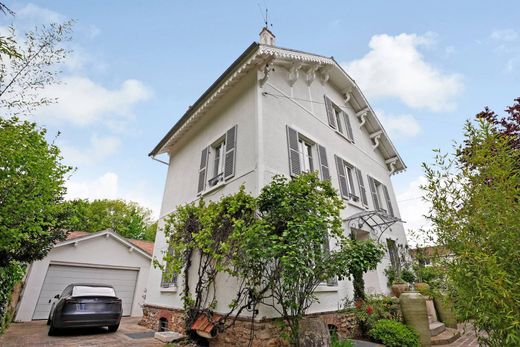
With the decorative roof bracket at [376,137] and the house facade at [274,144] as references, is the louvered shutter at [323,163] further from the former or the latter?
the decorative roof bracket at [376,137]

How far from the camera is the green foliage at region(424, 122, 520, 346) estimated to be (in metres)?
2.19

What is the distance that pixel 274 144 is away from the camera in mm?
6520

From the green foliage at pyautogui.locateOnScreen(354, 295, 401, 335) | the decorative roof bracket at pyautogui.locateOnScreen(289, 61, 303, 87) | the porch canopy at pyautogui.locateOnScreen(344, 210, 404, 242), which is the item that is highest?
the decorative roof bracket at pyautogui.locateOnScreen(289, 61, 303, 87)

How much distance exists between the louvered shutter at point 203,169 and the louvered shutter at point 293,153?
9.29 feet

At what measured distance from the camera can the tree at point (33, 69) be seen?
496 cm

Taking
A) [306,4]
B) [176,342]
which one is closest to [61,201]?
[176,342]

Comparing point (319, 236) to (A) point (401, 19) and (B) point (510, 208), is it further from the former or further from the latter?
(A) point (401, 19)

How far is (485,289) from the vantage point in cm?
226

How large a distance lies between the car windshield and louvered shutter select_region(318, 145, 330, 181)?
7.09 meters

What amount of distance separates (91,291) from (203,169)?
179 inches

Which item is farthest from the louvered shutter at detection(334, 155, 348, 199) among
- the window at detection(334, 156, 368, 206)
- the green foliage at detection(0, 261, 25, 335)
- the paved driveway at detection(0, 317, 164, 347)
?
the green foliage at detection(0, 261, 25, 335)

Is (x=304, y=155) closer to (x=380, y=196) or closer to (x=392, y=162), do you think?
(x=380, y=196)

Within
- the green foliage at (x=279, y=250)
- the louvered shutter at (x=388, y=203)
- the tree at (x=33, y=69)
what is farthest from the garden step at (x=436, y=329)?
the tree at (x=33, y=69)

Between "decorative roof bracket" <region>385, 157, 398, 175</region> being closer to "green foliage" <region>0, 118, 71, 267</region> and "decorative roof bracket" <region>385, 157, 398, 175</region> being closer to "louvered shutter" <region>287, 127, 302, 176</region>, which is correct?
"louvered shutter" <region>287, 127, 302, 176</region>
